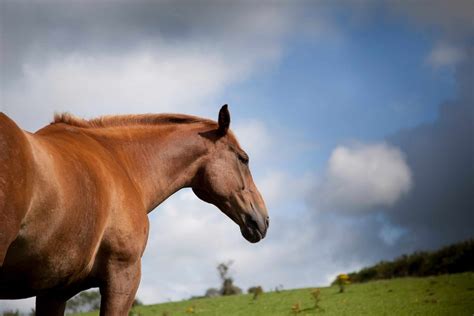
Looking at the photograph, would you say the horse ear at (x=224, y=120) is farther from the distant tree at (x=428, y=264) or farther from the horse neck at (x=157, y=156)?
the distant tree at (x=428, y=264)

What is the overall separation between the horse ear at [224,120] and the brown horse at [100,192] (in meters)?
0.01

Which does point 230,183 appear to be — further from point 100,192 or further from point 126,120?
point 100,192

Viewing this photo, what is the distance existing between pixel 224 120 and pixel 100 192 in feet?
6.42

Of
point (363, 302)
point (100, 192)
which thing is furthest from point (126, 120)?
point (363, 302)

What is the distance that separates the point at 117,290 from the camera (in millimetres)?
5074

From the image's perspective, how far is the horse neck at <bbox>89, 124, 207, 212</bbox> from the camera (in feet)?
19.6

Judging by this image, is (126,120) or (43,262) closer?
(43,262)

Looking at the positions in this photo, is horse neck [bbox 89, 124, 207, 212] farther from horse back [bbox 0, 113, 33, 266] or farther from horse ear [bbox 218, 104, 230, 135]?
horse back [bbox 0, 113, 33, 266]

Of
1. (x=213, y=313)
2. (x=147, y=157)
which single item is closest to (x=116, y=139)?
(x=147, y=157)

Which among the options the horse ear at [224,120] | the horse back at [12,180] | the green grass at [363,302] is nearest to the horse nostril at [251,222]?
the horse ear at [224,120]

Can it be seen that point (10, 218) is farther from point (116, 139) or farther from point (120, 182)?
point (116, 139)

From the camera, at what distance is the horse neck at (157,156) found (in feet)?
19.6

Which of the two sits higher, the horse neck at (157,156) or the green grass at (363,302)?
the horse neck at (157,156)

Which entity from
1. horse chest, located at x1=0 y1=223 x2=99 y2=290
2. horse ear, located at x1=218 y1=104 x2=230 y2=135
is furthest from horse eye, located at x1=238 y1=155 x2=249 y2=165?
horse chest, located at x1=0 y1=223 x2=99 y2=290
